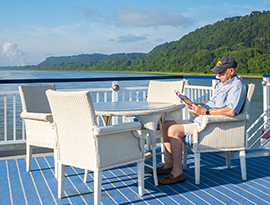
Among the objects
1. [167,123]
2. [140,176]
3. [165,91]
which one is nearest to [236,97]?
[167,123]

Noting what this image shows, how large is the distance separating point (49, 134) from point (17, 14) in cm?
5138

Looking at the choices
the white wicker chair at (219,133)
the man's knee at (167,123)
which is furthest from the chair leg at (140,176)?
the man's knee at (167,123)

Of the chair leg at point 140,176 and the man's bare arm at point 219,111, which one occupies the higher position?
the man's bare arm at point 219,111

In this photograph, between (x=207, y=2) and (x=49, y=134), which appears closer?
(x=49, y=134)

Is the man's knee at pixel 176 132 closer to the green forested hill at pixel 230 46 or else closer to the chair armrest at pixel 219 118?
the chair armrest at pixel 219 118

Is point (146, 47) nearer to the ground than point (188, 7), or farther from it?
nearer to the ground

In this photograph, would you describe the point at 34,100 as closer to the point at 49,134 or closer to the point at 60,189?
the point at 49,134

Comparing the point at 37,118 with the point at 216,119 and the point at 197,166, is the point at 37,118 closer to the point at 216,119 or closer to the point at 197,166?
the point at 197,166

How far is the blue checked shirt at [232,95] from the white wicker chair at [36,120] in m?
1.72

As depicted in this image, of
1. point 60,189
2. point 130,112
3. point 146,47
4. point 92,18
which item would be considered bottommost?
point 60,189

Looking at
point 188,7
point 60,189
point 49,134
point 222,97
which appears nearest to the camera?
point 60,189

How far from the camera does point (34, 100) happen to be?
12.0 ft

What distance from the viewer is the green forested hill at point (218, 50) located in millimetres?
37156

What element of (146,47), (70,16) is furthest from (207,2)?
(70,16)
